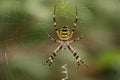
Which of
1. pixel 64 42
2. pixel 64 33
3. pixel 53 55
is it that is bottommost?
pixel 53 55

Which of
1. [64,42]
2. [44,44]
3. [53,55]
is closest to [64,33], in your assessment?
[64,42]

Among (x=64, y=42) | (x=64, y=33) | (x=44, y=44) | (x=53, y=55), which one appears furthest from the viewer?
(x=44, y=44)

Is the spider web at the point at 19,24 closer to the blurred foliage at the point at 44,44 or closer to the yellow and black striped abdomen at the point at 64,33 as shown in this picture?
the blurred foliage at the point at 44,44

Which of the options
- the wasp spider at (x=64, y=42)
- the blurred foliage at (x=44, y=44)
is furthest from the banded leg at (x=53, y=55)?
the blurred foliage at (x=44, y=44)

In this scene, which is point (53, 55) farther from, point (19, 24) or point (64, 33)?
point (64, 33)

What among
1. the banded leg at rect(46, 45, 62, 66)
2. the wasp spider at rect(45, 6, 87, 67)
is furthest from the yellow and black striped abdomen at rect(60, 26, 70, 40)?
the banded leg at rect(46, 45, 62, 66)

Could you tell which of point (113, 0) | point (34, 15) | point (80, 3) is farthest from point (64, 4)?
point (113, 0)
